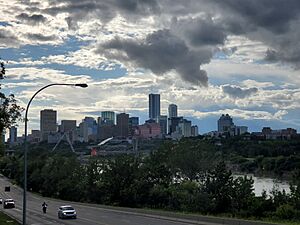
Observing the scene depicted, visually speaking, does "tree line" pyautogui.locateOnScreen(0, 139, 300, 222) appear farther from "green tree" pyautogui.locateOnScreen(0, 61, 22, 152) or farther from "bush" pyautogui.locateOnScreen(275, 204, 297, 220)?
"green tree" pyautogui.locateOnScreen(0, 61, 22, 152)

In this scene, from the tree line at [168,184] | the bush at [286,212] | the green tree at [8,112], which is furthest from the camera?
the tree line at [168,184]

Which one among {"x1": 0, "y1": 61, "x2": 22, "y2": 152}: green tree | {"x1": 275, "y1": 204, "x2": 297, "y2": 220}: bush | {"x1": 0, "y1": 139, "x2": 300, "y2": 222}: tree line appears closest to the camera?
{"x1": 0, "y1": 61, "x2": 22, "y2": 152}: green tree

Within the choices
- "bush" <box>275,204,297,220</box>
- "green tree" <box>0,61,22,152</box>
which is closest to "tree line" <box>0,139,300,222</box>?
"bush" <box>275,204,297,220</box>

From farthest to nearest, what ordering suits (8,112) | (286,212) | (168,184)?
(168,184)
(286,212)
(8,112)

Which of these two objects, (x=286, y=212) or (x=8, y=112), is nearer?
(x=8, y=112)

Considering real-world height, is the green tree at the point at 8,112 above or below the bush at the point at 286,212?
above

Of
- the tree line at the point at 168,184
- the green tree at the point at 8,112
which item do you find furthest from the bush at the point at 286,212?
the green tree at the point at 8,112

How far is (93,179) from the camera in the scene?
288 ft

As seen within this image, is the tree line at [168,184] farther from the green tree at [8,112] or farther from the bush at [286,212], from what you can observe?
the green tree at [8,112]

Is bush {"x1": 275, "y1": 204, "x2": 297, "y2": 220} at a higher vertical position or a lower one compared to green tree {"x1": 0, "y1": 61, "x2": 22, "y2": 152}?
lower

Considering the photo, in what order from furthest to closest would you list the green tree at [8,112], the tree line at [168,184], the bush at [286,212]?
the tree line at [168,184], the bush at [286,212], the green tree at [8,112]

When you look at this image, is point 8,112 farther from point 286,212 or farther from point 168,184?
point 168,184

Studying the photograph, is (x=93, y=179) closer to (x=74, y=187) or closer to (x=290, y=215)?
(x=74, y=187)

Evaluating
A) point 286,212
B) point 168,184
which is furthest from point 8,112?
point 168,184
